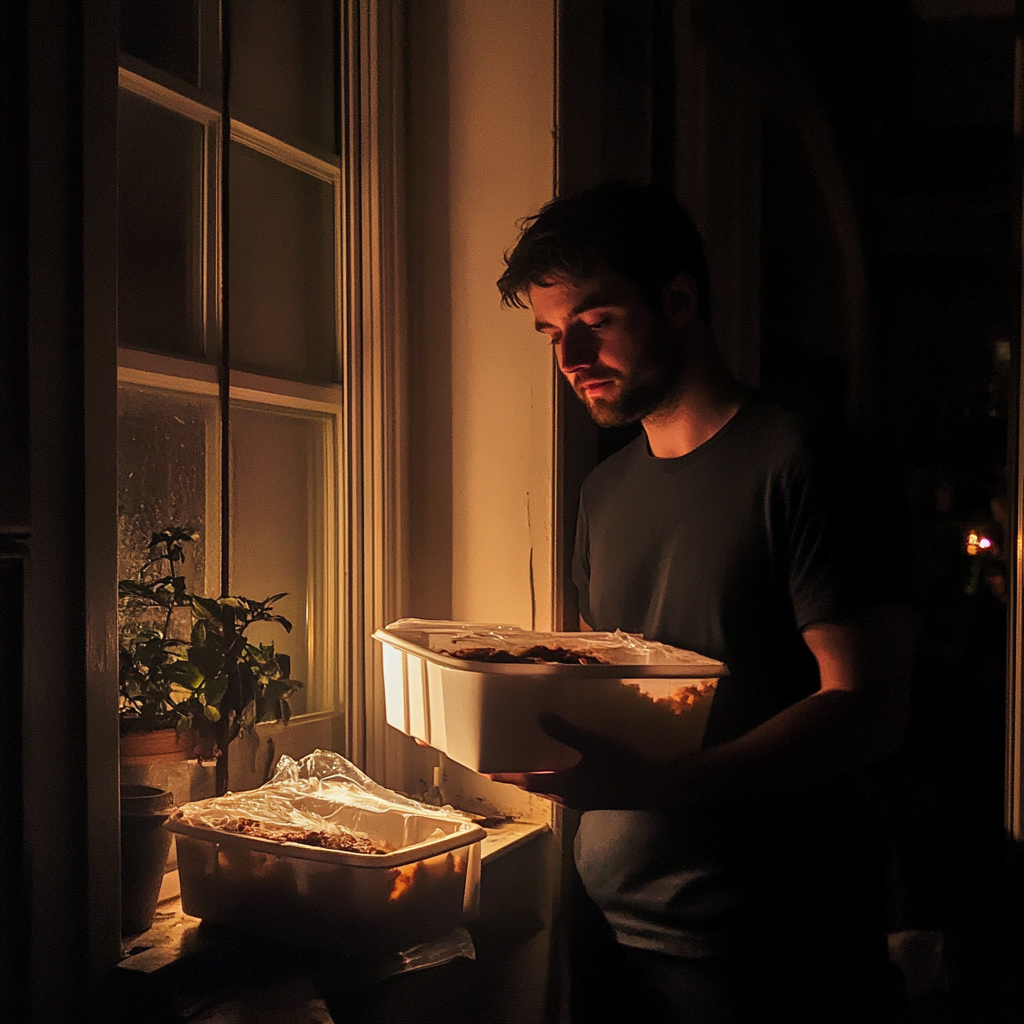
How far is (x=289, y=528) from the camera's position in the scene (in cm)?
134

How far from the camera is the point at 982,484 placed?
48.3 inches

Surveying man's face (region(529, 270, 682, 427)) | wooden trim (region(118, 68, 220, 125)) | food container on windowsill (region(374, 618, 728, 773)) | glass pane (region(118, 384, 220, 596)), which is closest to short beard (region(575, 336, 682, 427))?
man's face (region(529, 270, 682, 427))

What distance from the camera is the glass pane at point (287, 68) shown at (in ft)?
4.16

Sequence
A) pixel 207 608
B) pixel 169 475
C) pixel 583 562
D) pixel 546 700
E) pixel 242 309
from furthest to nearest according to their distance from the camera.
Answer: pixel 583 562, pixel 242 309, pixel 169 475, pixel 207 608, pixel 546 700

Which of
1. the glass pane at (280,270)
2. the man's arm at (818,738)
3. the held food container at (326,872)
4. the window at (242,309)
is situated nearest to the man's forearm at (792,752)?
the man's arm at (818,738)

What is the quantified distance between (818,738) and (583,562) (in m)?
0.47

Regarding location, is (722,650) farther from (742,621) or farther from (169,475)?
(169,475)

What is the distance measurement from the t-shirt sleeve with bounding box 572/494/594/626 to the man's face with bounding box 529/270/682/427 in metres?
0.21

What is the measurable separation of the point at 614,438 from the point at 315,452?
1.52 ft

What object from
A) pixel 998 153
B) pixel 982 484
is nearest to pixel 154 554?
pixel 982 484

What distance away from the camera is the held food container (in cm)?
95

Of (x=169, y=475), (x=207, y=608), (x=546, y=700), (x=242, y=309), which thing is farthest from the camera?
→ (x=242, y=309)

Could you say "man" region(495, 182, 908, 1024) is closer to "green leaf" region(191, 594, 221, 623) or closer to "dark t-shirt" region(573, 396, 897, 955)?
"dark t-shirt" region(573, 396, 897, 955)

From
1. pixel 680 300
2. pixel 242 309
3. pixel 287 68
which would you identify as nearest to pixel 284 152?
pixel 287 68
